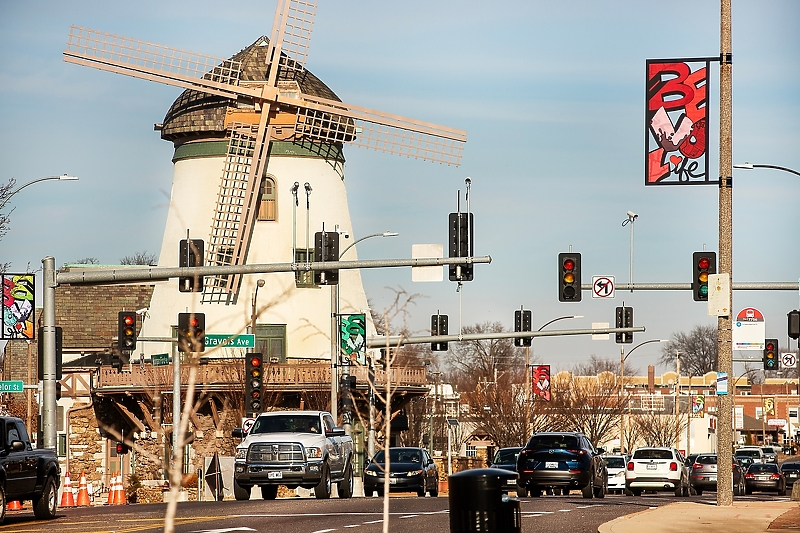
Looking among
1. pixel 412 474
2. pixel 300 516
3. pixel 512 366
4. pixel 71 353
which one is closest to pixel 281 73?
pixel 412 474

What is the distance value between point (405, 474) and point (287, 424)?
823 cm

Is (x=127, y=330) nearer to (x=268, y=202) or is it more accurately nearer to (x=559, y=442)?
(x=559, y=442)

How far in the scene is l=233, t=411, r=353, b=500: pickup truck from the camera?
28400 mm

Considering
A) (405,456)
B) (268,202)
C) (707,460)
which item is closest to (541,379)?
(707,460)

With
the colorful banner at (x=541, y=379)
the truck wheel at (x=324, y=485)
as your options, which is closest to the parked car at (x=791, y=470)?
the colorful banner at (x=541, y=379)

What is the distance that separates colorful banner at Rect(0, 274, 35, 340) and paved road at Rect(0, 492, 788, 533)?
302 inches

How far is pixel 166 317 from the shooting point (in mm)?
53906

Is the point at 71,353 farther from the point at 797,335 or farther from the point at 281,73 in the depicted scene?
the point at 797,335

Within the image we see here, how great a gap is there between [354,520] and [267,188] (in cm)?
3229

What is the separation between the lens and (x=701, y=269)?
2978cm

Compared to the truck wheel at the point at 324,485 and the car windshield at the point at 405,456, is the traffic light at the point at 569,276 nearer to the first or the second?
the truck wheel at the point at 324,485

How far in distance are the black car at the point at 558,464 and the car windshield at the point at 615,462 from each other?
2048 centimetres

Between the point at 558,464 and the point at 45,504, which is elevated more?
the point at 45,504

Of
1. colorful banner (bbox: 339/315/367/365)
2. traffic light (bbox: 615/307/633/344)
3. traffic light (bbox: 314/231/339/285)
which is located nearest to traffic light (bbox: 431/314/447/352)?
colorful banner (bbox: 339/315/367/365)
